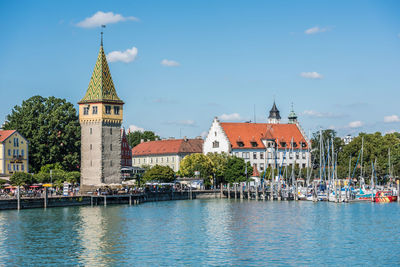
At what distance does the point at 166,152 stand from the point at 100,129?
172 ft

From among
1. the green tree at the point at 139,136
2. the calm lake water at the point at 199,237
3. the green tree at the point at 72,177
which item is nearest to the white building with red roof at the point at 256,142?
the green tree at the point at 139,136

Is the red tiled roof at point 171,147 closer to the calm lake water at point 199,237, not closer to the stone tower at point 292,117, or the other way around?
the stone tower at point 292,117

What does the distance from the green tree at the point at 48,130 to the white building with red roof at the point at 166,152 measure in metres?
41.0

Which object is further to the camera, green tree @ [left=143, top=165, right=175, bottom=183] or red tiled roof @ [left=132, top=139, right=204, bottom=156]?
red tiled roof @ [left=132, top=139, right=204, bottom=156]

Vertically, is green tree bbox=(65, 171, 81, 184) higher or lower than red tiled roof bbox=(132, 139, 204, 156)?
lower

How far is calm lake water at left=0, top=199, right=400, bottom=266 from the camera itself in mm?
42094

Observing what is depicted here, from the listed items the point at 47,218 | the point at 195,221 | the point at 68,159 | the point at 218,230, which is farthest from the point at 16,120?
the point at 218,230

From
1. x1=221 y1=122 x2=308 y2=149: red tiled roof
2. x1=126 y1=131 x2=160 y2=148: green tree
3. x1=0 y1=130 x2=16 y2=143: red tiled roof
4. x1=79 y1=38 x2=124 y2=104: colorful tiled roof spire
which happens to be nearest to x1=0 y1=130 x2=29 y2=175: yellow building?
x1=0 y1=130 x2=16 y2=143: red tiled roof

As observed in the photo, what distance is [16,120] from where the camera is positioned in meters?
99.2

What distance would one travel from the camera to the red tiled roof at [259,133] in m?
132

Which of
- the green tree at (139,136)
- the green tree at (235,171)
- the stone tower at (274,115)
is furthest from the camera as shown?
the green tree at (139,136)

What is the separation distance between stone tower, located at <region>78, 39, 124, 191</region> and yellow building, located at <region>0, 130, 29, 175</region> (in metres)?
9.00

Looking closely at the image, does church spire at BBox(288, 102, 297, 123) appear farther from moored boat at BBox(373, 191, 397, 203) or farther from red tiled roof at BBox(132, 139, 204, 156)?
moored boat at BBox(373, 191, 397, 203)

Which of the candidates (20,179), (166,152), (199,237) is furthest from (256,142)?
(199,237)
